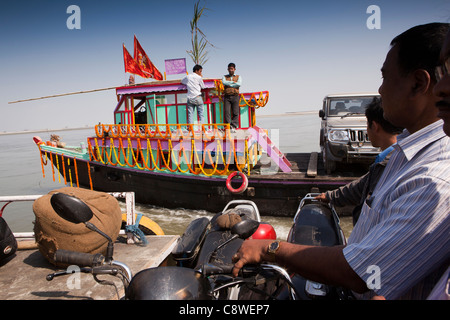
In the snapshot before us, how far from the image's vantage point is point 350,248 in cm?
102

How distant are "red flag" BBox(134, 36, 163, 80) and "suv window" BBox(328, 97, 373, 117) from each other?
6.70m

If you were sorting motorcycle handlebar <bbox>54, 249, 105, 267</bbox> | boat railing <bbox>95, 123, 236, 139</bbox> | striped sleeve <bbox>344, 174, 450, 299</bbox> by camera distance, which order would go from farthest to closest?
1. boat railing <bbox>95, 123, 236, 139</bbox>
2. motorcycle handlebar <bbox>54, 249, 105, 267</bbox>
3. striped sleeve <bbox>344, 174, 450, 299</bbox>

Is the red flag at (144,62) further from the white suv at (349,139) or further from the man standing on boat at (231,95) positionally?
the white suv at (349,139)

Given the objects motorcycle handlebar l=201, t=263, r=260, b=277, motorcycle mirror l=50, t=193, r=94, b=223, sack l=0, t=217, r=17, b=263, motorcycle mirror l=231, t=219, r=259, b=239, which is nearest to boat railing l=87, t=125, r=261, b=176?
sack l=0, t=217, r=17, b=263

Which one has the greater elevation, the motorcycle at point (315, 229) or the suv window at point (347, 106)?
the suv window at point (347, 106)

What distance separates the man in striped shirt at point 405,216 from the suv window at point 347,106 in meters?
5.91

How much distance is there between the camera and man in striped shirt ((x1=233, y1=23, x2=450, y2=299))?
849 mm

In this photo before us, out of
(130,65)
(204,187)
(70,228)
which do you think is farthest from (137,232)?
(130,65)

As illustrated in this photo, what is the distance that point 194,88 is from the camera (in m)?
7.59

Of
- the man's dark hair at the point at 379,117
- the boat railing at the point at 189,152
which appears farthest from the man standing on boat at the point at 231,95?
the man's dark hair at the point at 379,117

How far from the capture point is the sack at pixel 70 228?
2.45m

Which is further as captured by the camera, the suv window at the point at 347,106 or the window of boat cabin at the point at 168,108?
the window of boat cabin at the point at 168,108

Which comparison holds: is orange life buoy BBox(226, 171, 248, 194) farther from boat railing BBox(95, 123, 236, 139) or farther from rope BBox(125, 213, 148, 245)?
rope BBox(125, 213, 148, 245)
